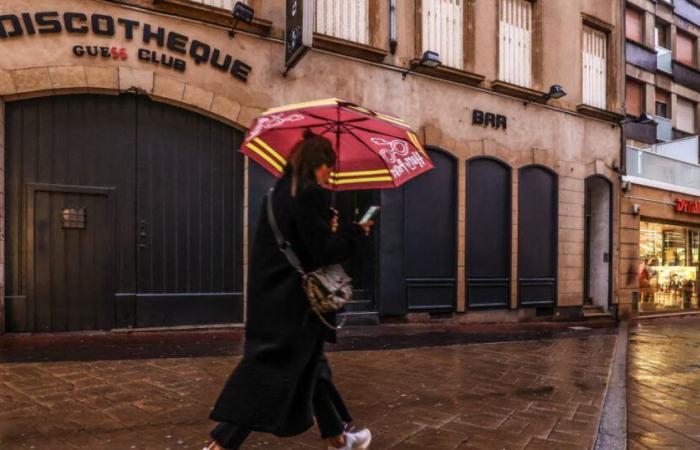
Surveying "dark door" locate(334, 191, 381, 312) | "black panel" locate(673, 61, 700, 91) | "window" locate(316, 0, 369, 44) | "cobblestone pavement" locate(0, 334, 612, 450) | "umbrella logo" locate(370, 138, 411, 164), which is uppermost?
"black panel" locate(673, 61, 700, 91)

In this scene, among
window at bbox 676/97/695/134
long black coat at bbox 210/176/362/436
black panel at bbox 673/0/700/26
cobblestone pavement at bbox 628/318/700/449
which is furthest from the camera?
window at bbox 676/97/695/134

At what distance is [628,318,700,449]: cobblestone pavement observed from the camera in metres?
4.04

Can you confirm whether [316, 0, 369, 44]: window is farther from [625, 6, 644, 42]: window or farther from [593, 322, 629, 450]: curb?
[625, 6, 644, 42]: window

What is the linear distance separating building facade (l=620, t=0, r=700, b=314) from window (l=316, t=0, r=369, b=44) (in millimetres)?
8070

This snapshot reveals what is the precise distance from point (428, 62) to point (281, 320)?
8.20 meters

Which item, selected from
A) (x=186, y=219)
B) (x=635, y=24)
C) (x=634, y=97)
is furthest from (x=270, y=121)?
(x=635, y=24)

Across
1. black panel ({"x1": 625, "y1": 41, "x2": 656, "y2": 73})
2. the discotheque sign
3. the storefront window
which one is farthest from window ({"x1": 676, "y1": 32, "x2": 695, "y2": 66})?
the discotheque sign

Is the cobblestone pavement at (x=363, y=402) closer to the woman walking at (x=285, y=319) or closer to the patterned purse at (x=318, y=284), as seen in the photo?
the woman walking at (x=285, y=319)

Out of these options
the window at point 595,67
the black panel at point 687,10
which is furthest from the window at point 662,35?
the window at point 595,67

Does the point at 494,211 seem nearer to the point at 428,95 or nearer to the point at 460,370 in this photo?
the point at 428,95

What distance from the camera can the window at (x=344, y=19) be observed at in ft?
31.0

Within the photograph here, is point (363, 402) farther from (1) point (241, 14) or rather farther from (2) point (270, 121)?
(1) point (241, 14)

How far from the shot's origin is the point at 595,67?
13.7 m

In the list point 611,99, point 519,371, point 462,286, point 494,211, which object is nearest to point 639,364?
point 519,371
